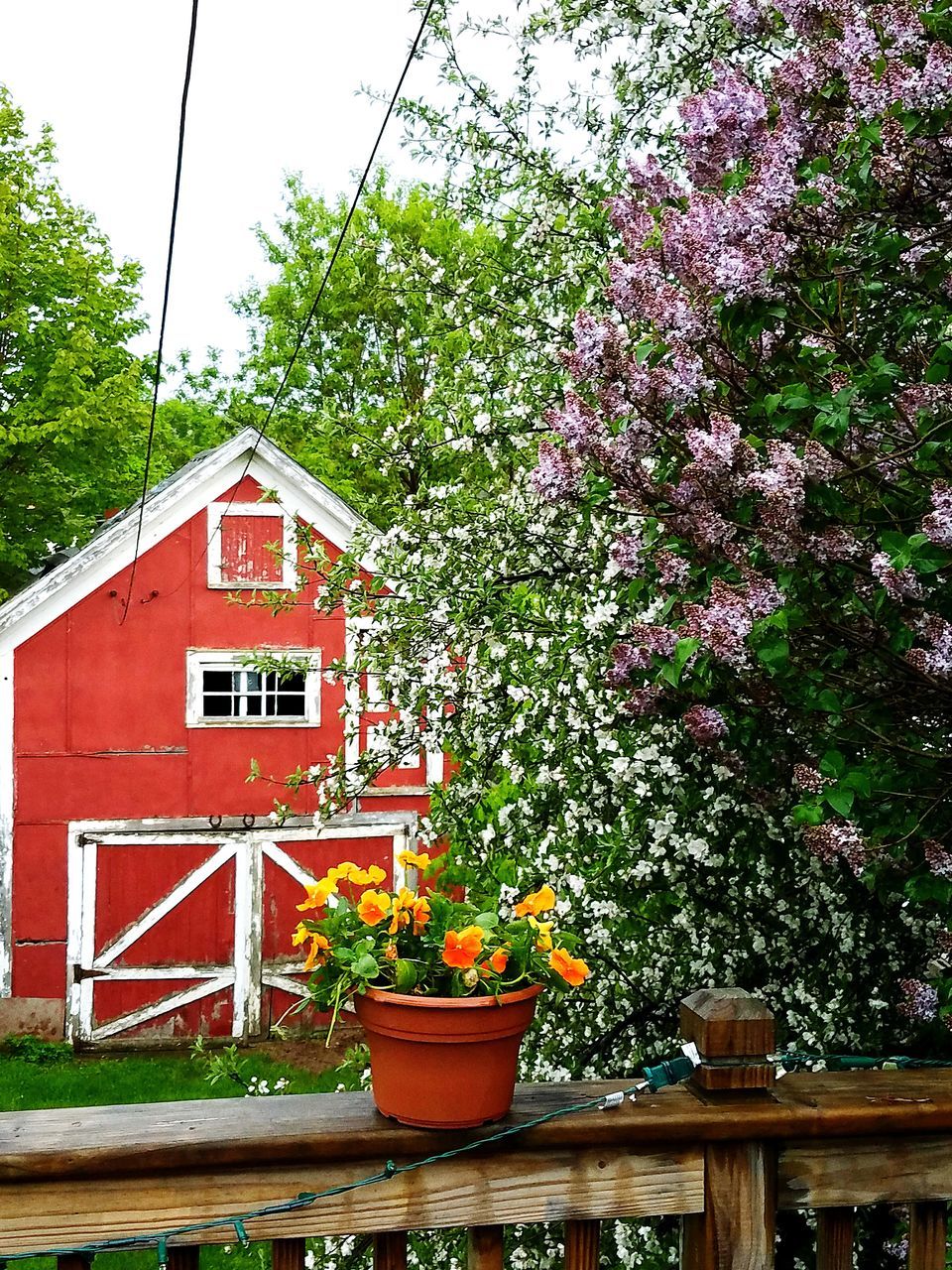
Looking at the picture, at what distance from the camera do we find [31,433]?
13.8 m

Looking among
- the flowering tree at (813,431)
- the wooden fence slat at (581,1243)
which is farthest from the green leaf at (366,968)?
the flowering tree at (813,431)

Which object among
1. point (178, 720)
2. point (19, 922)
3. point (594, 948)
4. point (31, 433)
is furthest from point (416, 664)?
point (31, 433)

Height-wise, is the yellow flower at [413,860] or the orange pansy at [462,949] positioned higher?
the yellow flower at [413,860]

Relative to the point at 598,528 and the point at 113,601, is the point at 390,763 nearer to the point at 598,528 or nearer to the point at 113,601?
the point at 598,528

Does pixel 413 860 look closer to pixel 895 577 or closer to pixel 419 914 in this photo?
pixel 419 914

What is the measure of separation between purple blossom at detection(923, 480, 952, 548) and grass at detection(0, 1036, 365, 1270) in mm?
7547

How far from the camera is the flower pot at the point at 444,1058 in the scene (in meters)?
1.50

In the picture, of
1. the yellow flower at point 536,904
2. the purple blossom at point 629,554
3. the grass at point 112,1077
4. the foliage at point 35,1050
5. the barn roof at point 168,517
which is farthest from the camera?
the barn roof at point 168,517

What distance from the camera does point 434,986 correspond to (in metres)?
1.63

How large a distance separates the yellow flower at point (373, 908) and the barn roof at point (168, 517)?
8.84 meters

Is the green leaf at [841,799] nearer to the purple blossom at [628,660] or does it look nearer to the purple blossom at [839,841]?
the purple blossom at [839,841]

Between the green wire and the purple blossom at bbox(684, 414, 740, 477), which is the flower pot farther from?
the purple blossom at bbox(684, 414, 740, 477)

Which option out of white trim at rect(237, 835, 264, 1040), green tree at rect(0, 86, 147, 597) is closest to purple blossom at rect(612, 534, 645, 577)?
white trim at rect(237, 835, 264, 1040)

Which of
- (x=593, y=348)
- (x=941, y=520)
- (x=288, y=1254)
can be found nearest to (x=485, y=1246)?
(x=288, y=1254)
